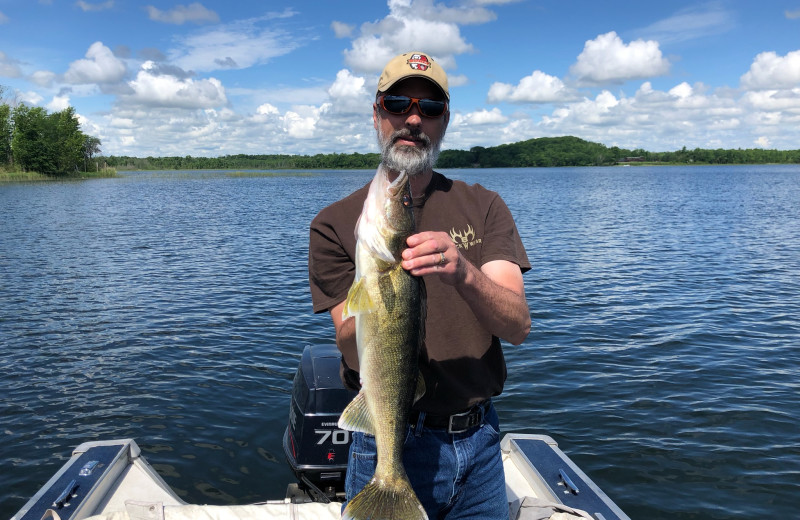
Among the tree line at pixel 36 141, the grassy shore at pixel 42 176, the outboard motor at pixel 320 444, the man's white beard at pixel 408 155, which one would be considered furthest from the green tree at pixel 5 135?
the man's white beard at pixel 408 155

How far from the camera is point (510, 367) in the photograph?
12.0 meters

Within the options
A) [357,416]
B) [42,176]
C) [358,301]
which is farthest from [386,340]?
[42,176]

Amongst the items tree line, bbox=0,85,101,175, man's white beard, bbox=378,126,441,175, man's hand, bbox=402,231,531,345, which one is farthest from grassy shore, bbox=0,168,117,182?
man's hand, bbox=402,231,531,345

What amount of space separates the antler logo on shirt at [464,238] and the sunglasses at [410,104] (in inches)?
25.8

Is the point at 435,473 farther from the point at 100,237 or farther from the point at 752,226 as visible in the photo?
the point at 752,226

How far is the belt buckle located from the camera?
3.04 m

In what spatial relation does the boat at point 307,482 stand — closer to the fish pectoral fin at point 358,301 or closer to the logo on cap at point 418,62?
the fish pectoral fin at point 358,301

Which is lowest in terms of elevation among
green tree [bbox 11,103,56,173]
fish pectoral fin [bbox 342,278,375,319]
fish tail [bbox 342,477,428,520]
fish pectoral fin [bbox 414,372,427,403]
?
fish tail [bbox 342,477,428,520]

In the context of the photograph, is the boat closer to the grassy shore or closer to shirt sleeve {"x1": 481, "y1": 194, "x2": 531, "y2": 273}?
shirt sleeve {"x1": 481, "y1": 194, "x2": 531, "y2": 273}

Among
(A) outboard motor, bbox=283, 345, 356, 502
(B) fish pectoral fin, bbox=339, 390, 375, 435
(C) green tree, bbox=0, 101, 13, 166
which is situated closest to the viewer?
(B) fish pectoral fin, bbox=339, 390, 375, 435

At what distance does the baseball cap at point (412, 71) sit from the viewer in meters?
3.10

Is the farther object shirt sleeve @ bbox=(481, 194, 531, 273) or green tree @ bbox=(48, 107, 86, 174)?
green tree @ bbox=(48, 107, 86, 174)

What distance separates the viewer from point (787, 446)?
9.02m

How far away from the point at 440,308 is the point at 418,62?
4.41 ft
